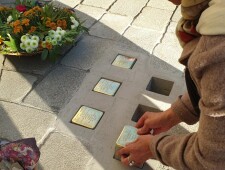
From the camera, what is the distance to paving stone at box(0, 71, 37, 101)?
2.38 meters

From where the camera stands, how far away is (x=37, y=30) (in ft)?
9.05

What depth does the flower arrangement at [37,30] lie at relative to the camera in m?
2.63

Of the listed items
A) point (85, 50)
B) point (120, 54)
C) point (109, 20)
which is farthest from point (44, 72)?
point (109, 20)

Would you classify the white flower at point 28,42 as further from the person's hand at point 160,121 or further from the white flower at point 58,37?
the person's hand at point 160,121

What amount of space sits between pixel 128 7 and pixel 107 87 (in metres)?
1.44

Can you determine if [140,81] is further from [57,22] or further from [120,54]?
[57,22]

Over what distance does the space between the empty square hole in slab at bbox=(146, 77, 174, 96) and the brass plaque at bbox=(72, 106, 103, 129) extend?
21.5 inches

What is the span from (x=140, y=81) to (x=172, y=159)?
1294 millimetres

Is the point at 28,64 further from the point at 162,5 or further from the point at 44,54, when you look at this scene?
the point at 162,5

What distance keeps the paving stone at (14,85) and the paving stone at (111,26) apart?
0.90m

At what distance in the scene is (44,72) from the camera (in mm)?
2629

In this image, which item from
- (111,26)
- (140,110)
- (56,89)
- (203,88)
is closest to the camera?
(203,88)

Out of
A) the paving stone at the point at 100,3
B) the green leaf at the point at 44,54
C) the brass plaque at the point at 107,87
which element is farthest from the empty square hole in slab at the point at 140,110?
the paving stone at the point at 100,3

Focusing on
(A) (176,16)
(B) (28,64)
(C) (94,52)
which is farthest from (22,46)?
(A) (176,16)
